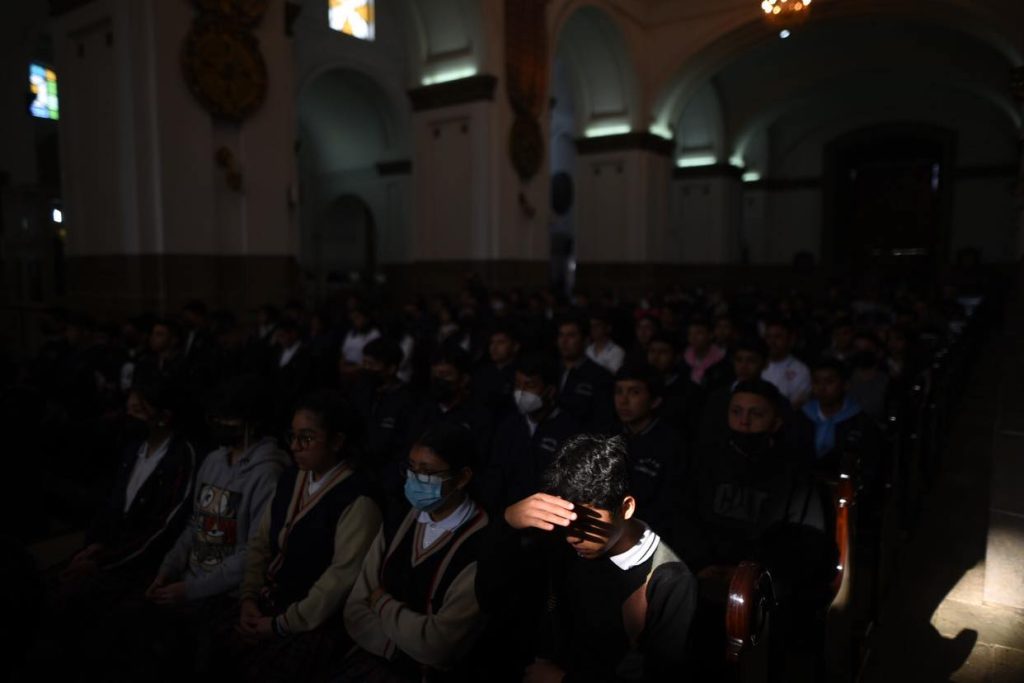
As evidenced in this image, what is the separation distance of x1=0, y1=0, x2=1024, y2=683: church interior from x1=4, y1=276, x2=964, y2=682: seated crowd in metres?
0.01

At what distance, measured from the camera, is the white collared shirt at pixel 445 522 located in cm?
241

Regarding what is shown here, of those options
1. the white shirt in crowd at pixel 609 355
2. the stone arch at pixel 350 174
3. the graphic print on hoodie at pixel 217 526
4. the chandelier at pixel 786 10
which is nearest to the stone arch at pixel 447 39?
the stone arch at pixel 350 174

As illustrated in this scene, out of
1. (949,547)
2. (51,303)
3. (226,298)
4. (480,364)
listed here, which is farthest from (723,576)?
(51,303)

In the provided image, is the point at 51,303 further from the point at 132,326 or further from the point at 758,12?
the point at 758,12

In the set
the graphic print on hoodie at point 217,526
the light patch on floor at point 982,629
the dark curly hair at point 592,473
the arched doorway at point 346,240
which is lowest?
the light patch on floor at point 982,629

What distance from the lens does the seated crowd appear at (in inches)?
78.6

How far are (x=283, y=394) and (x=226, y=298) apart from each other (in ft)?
11.8

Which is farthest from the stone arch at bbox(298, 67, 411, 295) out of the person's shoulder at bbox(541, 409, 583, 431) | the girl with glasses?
the girl with glasses

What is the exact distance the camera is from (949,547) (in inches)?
173

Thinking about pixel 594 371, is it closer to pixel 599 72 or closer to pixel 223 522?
pixel 223 522

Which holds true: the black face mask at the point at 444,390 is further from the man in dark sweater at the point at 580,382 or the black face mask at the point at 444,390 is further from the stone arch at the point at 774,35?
the stone arch at the point at 774,35

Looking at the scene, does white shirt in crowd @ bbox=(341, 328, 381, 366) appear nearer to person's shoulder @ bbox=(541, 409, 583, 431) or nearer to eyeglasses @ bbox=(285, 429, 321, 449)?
person's shoulder @ bbox=(541, 409, 583, 431)

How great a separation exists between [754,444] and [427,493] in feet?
5.63

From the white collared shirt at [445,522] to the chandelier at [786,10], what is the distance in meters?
6.22
